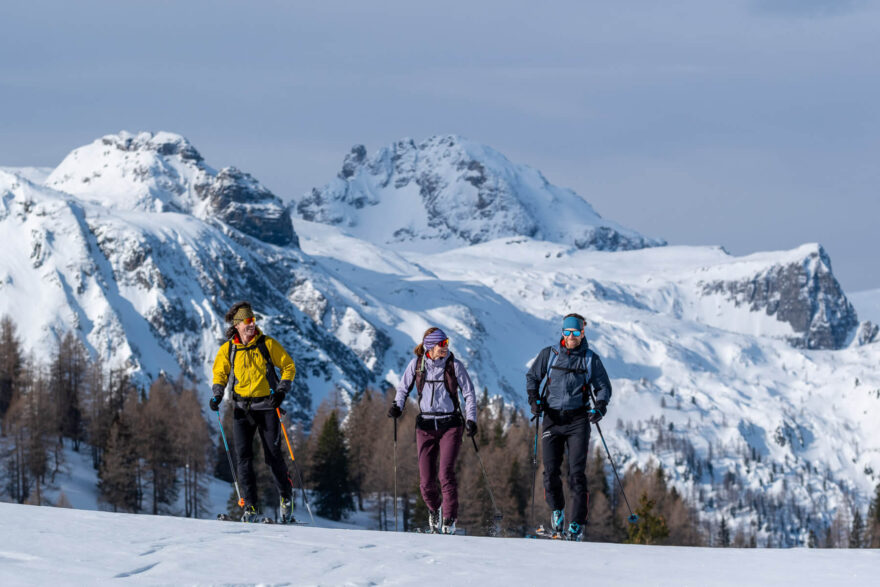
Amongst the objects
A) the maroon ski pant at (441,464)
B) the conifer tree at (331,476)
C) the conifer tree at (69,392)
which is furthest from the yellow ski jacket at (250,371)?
the conifer tree at (69,392)

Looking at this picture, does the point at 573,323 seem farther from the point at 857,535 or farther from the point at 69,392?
the point at 857,535

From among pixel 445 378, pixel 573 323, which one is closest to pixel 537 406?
pixel 573 323

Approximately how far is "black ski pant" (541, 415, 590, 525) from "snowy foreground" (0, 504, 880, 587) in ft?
5.51

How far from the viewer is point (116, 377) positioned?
12538 cm

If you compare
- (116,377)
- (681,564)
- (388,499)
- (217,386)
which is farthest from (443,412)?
(116,377)

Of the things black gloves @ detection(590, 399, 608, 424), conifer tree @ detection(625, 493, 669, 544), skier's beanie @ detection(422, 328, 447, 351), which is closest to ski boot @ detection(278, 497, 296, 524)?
skier's beanie @ detection(422, 328, 447, 351)

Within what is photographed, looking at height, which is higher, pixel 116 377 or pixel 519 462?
pixel 116 377

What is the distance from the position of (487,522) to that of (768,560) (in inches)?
2117

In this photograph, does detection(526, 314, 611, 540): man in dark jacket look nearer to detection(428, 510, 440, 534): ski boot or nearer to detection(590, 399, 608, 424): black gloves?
detection(590, 399, 608, 424): black gloves

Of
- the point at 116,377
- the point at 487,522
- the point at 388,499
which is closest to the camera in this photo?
the point at 487,522

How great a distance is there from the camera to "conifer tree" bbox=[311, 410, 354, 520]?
268 feet

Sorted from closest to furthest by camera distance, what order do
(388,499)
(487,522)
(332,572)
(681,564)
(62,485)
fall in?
(332,572), (681,564), (487,522), (62,485), (388,499)

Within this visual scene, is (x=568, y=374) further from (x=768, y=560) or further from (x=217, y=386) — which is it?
(x=217, y=386)

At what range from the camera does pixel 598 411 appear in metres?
18.9
